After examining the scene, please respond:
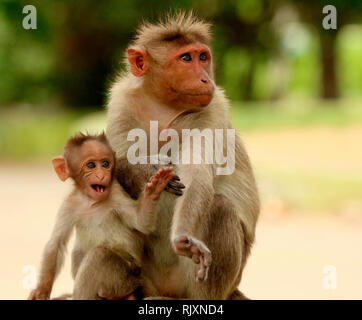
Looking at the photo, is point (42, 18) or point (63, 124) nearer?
point (42, 18)

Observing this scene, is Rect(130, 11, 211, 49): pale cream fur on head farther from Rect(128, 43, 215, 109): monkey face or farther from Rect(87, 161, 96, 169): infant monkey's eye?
Rect(87, 161, 96, 169): infant monkey's eye

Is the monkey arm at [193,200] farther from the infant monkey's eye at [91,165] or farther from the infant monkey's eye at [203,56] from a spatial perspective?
the infant monkey's eye at [203,56]

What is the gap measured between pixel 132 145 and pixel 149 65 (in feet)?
2.37

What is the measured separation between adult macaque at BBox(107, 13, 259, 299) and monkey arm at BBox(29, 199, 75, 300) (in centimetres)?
60

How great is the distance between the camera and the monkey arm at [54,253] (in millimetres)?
5961

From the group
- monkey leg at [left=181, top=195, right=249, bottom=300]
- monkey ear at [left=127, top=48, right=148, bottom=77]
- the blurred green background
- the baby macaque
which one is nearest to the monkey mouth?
the baby macaque

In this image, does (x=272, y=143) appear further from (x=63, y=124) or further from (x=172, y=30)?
(x=172, y=30)

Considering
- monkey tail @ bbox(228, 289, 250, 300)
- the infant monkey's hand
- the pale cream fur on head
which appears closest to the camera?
the infant monkey's hand

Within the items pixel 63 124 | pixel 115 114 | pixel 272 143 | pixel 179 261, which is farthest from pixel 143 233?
pixel 63 124

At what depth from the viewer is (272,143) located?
2006 centimetres

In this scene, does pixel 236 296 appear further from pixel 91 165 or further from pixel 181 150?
pixel 91 165

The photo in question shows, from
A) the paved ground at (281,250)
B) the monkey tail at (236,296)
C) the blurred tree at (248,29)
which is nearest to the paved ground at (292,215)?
the paved ground at (281,250)

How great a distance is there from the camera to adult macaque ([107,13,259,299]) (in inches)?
239

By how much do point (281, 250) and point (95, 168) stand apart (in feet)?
31.6
